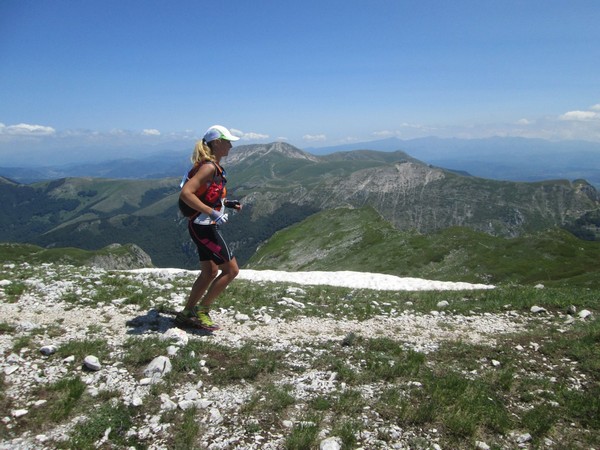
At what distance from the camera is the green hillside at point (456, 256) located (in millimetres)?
63875

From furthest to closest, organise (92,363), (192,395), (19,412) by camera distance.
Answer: (92,363)
(192,395)
(19,412)

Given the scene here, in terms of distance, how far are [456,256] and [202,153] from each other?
7276cm

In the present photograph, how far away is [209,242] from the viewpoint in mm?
10086

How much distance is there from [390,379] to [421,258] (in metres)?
70.4

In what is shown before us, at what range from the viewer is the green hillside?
6388 centimetres

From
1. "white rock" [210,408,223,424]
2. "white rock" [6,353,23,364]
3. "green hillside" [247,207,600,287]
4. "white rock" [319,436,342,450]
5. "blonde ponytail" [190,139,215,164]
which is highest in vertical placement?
"blonde ponytail" [190,139,215,164]

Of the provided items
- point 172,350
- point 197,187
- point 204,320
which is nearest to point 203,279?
point 204,320

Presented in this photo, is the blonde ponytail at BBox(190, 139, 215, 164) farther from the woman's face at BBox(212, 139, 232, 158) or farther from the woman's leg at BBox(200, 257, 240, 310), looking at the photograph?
the woman's leg at BBox(200, 257, 240, 310)

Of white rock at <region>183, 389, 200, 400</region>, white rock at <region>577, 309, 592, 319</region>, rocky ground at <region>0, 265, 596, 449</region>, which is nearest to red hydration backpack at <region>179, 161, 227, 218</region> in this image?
rocky ground at <region>0, 265, 596, 449</region>

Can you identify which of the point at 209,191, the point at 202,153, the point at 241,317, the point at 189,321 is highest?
the point at 202,153

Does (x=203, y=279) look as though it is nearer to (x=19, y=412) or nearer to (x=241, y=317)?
(x=241, y=317)

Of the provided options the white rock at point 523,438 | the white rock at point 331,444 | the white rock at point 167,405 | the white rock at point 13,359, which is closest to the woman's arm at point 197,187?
the white rock at point 167,405

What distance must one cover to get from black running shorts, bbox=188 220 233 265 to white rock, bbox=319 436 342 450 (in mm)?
5349

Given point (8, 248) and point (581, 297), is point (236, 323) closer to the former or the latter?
point (581, 297)
